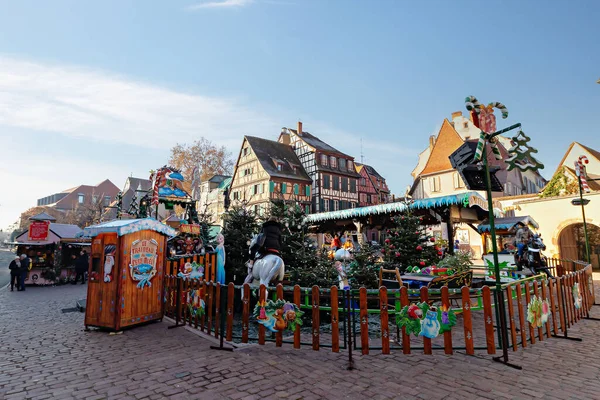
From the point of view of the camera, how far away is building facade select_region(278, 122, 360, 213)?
3906cm

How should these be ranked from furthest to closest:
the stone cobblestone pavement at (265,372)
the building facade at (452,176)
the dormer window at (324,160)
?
1. the dormer window at (324,160)
2. the building facade at (452,176)
3. the stone cobblestone pavement at (265,372)

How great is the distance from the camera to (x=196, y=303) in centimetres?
636

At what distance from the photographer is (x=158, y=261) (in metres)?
7.46

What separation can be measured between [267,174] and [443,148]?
19.1 m

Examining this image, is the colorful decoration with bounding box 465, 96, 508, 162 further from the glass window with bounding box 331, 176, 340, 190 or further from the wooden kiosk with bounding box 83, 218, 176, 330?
the glass window with bounding box 331, 176, 340, 190

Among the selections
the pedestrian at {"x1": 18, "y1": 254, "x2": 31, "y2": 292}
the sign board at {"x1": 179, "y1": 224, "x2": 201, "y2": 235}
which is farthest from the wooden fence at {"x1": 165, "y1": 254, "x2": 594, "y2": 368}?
the pedestrian at {"x1": 18, "y1": 254, "x2": 31, "y2": 292}

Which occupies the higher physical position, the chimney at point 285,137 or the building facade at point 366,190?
the chimney at point 285,137

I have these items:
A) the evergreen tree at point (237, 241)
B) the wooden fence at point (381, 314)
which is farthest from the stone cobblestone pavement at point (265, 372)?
the evergreen tree at point (237, 241)

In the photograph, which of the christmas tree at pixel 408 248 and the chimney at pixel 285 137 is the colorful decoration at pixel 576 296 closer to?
the christmas tree at pixel 408 248

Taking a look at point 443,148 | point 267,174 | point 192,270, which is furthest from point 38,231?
point 443,148

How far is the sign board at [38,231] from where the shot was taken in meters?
17.2

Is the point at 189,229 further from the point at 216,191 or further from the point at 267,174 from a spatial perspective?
the point at 216,191

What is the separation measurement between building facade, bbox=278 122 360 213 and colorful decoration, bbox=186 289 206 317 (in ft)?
106

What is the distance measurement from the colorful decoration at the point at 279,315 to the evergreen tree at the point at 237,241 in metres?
5.00
